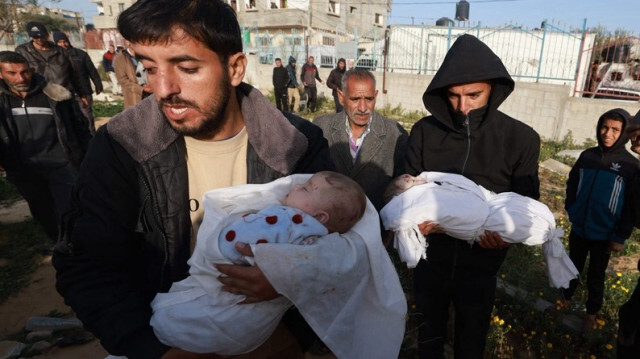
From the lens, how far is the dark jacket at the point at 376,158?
3768 mm

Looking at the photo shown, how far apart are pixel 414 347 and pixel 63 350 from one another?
3.35 m

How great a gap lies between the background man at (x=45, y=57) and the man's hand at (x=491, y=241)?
8245mm

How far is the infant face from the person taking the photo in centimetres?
168

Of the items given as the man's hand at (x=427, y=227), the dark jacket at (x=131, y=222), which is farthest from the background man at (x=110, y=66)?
the man's hand at (x=427, y=227)

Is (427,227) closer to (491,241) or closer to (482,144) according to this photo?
(491,241)

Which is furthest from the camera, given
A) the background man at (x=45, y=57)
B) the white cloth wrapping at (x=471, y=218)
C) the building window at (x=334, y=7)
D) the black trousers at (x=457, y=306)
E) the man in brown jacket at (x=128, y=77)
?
the building window at (x=334, y=7)

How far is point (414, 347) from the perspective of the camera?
3416 mm

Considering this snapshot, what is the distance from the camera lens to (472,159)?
2.67 m

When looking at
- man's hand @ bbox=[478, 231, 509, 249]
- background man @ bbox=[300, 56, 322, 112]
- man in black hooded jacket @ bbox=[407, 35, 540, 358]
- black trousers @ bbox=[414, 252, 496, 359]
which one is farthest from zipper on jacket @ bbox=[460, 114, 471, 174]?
background man @ bbox=[300, 56, 322, 112]

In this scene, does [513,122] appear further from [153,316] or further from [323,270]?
[153,316]

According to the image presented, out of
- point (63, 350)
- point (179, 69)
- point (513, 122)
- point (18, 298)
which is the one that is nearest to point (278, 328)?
point (179, 69)

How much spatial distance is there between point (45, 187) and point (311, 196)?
189 inches

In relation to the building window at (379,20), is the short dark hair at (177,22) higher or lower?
lower

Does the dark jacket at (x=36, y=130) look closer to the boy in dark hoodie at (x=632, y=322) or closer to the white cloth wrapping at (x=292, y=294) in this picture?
the white cloth wrapping at (x=292, y=294)
